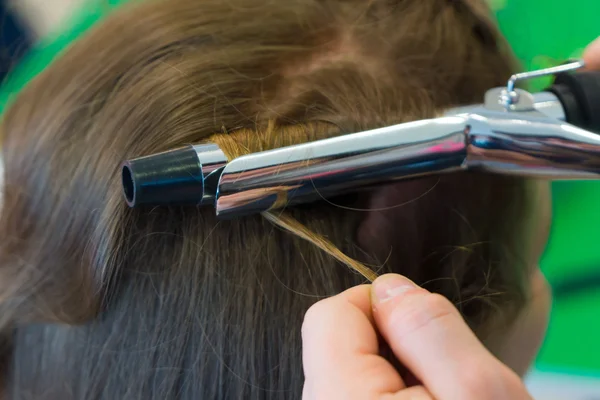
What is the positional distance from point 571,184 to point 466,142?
61 centimetres

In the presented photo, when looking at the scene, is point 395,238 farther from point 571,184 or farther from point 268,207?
point 571,184

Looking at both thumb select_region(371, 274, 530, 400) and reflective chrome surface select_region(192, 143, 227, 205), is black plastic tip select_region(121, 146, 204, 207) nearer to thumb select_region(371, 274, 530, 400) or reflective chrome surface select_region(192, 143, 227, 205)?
reflective chrome surface select_region(192, 143, 227, 205)

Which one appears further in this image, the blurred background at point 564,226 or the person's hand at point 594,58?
the blurred background at point 564,226

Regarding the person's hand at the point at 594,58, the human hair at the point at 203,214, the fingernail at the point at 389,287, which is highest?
the person's hand at the point at 594,58

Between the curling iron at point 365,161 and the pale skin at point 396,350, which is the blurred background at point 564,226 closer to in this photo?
the curling iron at point 365,161

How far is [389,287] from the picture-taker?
37 cm

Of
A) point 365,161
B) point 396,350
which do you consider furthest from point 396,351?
point 365,161

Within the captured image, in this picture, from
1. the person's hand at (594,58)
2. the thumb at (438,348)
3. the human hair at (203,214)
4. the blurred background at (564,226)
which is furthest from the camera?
the blurred background at (564,226)

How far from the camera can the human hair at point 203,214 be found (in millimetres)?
426

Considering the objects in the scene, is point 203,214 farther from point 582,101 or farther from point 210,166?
point 582,101

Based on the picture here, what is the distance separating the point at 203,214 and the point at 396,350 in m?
0.17

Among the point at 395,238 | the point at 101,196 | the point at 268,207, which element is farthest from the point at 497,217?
the point at 101,196

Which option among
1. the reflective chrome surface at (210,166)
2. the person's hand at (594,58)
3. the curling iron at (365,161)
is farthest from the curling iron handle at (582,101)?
the reflective chrome surface at (210,166)

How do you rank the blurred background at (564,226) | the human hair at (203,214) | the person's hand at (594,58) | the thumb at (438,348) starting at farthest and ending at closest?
the blurred background at (564,226) < the person's hand at (594,58) < the human hair at (203,214) < the thumb at (438,348)
